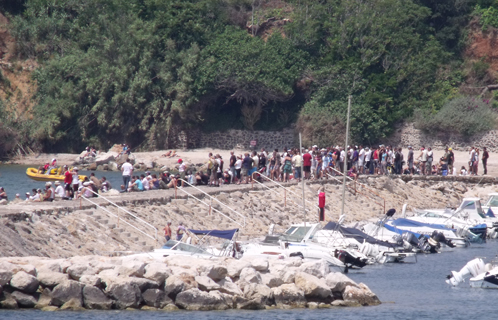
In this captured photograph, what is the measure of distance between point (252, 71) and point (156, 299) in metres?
33.3

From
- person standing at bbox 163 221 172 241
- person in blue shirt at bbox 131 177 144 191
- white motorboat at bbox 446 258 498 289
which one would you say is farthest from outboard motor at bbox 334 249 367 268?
person in blue shirt at bbox 131 177 144 191

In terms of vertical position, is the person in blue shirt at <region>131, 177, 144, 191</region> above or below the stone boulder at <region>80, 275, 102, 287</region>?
above

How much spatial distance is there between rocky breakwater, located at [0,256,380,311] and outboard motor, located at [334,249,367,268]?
194 inches

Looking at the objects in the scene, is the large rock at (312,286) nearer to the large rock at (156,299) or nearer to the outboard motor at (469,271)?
the large rock at (156,299)

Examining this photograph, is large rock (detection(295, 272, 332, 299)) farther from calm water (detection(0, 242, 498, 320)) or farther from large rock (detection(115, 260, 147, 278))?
large rock (detection(115, 260, 147, 278))

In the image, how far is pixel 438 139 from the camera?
51.1 meters

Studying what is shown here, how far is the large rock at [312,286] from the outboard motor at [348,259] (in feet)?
17.2

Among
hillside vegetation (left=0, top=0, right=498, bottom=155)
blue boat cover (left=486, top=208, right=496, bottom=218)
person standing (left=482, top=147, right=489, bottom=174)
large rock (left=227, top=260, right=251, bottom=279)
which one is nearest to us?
large rock (left=227, top=260, right=251, bottom=279)

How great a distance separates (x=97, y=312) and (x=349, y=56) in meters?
36.9

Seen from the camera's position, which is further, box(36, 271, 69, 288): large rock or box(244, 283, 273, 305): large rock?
box(244, 283, 273, 305): large rock

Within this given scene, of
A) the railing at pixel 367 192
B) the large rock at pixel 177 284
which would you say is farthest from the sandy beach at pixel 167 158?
the large rock at pixel 177 284

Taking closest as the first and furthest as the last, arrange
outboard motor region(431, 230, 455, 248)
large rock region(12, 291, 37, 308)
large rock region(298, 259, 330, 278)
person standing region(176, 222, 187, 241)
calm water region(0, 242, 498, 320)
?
calm water region(0, 242, 498, 320), large rock region(12, 291, 37, 308), large rock region(298, 259, 330, 278), person standing region(176, 222, 187, 241), outboard motor region(431, 230, 455, 248)

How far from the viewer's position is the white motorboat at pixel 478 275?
23.9 metres

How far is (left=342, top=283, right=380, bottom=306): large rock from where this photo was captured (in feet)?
67.7
